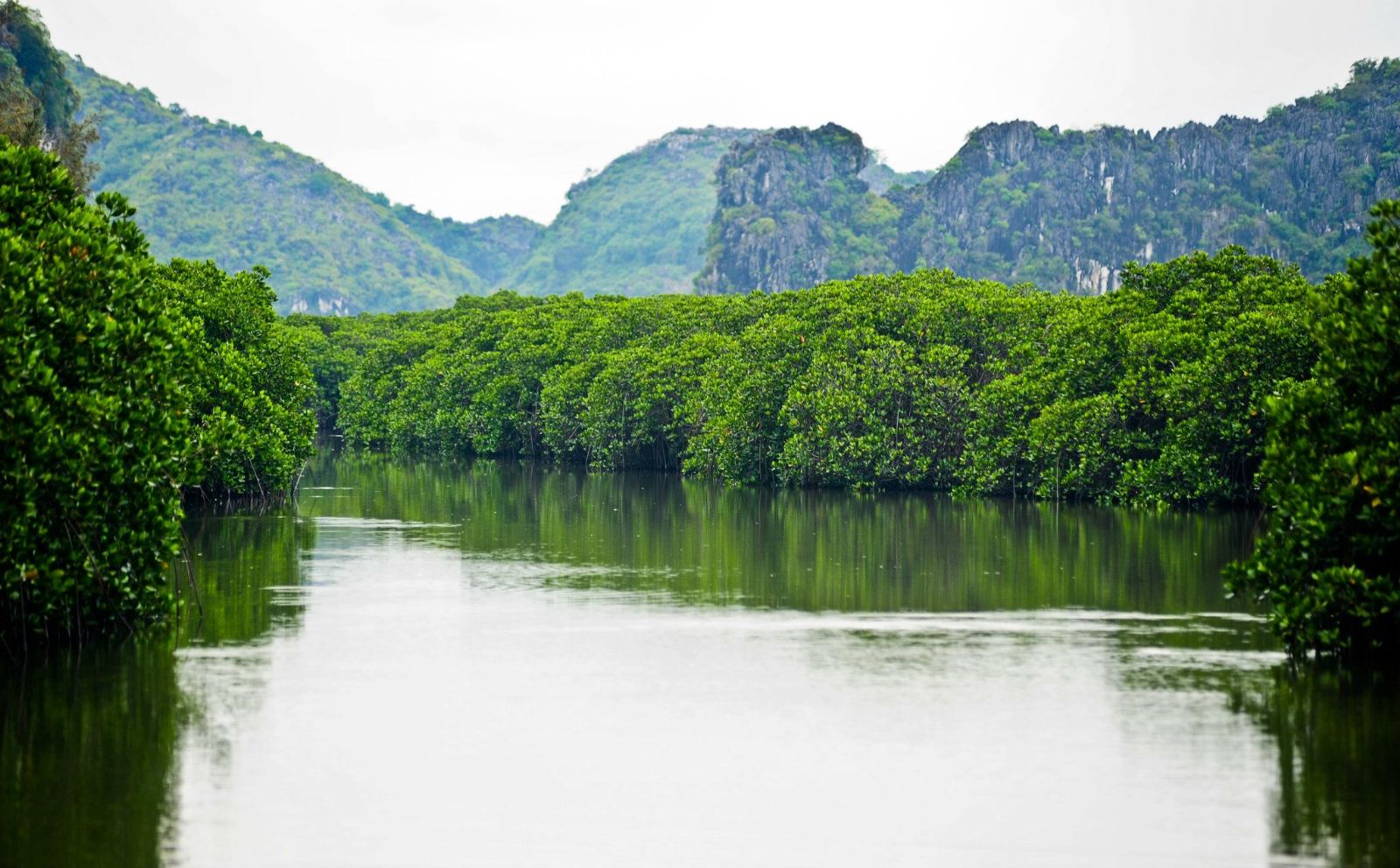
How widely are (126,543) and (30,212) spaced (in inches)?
174

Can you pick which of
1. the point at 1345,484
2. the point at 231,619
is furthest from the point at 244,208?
the point at 1345,484

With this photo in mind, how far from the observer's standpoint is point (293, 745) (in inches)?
554

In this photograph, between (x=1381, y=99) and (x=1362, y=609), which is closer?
(x=1362, y=609)

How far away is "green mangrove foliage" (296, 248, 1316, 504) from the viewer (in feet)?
127

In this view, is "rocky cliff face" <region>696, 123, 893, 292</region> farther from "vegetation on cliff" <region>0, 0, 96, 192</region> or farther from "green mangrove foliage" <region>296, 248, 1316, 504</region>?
"vegetation on cliff" <region>0, 0, 96, 192</region>

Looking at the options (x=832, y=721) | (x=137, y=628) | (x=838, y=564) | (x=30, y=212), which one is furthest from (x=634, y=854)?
(x=838, y=564)

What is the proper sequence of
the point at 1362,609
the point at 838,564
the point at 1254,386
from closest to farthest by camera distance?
the point at 1362,609, the point at 838,564, the point at 1254,386

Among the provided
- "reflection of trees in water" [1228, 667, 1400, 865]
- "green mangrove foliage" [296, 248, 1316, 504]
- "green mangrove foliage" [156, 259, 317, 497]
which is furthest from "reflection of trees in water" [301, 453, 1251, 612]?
"reflection of trees in water" [1228, 667, 1400, 865]

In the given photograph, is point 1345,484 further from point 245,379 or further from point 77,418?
point 245,379

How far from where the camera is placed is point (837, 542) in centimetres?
3144

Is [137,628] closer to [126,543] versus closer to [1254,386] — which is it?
[126,543]

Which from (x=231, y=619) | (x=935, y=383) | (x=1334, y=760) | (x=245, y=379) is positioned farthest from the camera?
(x=935, y=383)

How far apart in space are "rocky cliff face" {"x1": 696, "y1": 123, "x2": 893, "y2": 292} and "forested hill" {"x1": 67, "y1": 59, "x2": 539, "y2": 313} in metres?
46.4

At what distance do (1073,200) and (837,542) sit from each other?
113m
